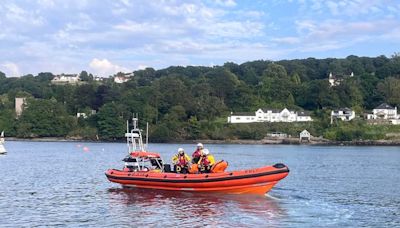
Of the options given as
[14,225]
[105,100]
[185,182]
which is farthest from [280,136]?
[14,225]

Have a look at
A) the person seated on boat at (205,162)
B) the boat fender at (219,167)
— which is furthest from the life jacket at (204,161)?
the boat fender at (219,167)

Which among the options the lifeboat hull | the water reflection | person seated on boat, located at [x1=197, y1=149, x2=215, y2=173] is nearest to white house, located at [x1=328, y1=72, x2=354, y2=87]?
the lifeboat hull

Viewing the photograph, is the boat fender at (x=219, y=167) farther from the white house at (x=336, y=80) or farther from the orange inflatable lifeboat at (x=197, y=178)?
the white house at (x=336, y=80)

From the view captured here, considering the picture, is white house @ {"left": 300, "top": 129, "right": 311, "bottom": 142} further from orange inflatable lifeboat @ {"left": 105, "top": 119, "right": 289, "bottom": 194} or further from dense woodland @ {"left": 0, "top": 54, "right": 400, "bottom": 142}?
orange inflatable lifeboat @ {"left": 105, "top": 119, "right": 289, "bottom": 194}

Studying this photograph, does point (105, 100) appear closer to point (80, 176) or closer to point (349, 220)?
point (80, 176)

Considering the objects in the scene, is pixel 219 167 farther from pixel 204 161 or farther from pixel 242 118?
pixel 242 118

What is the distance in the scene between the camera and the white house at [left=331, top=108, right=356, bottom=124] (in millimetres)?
142788

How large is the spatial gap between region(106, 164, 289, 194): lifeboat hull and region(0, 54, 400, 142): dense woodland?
102 metres

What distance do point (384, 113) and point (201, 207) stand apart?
124 metres

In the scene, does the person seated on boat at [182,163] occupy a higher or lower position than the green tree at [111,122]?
lower

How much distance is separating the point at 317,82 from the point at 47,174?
116586 millimetres

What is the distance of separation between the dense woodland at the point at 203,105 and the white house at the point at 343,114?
2.85 metres

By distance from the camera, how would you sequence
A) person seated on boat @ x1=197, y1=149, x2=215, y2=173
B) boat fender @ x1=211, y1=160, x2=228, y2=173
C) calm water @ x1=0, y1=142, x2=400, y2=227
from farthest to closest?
person seated on boat @ x1=197, y1=149, x2=215, y2=173 → boat fender @ x1=211, y1=160, x2=228, y2=173 → calm water @ x1=0, y1=142, x2=400, y2=227

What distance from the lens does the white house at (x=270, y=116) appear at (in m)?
148
